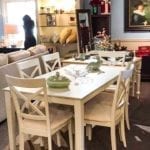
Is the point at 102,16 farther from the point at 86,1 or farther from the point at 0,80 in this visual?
the point at 0,80

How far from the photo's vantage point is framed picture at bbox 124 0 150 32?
6234mm

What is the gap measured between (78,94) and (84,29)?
11.3ft

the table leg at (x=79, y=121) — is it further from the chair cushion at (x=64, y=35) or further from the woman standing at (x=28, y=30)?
the woman standing at (x=28, y=30)

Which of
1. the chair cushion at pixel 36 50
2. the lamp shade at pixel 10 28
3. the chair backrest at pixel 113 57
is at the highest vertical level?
the lamp shade at pixel 10 28

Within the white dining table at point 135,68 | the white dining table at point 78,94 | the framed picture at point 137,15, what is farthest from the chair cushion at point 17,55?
the framed picture at point 137,15

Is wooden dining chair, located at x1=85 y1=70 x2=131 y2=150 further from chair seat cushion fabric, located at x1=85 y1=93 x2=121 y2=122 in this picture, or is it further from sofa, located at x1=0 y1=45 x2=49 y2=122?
sofa, located at x1=0 y1=45 x2=49 y2=122

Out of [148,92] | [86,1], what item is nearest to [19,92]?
[148,92]

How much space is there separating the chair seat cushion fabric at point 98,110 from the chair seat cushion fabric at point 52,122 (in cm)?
20

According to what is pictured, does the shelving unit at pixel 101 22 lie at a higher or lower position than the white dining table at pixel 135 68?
higher

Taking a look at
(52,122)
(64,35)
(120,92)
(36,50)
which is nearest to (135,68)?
(36,50)

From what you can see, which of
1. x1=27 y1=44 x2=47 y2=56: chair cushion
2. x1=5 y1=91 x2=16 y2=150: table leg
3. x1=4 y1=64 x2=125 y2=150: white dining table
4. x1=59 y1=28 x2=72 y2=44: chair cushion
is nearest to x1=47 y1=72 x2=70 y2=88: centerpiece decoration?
x1=4 y1=64 x2=125 y2=150: white dining table

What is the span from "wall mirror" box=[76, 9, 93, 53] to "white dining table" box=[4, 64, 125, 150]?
7.28ft

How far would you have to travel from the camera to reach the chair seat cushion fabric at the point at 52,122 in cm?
283

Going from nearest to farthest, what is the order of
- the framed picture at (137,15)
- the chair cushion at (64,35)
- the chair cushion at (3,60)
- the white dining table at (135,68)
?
the chair cushion at (3,60) < the white dining table at (135,68) < the framed picture at (137,15) < the chair cushion at (64,35)
